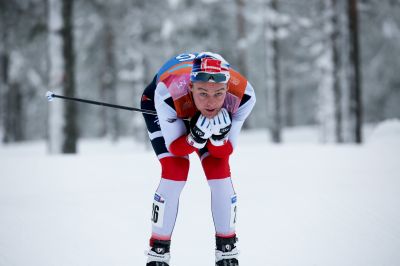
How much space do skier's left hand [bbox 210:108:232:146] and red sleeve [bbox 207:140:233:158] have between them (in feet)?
0.15

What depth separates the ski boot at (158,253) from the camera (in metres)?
3.19

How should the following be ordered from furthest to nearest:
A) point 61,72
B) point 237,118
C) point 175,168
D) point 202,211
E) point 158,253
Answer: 1. point 61,72
2. point 202,211
3. point 237,118
4. point 175,168
5. point 158,253

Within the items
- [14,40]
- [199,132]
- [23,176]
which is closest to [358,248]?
Result: [199,132]

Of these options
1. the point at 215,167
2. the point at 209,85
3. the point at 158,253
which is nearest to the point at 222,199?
the point at 215,167

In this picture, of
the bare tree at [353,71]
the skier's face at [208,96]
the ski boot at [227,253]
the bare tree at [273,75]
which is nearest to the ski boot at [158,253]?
the ski boot at [227,253]

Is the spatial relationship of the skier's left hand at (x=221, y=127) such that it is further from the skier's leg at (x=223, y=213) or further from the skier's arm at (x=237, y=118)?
the skier's leg at (x=223, y=213)

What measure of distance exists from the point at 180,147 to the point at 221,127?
375mm

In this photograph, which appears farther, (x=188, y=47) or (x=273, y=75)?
(x=188, y=47)

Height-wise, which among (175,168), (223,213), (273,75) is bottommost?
(223,213)

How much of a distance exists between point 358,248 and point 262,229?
3.69ft

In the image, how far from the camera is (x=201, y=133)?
302cm

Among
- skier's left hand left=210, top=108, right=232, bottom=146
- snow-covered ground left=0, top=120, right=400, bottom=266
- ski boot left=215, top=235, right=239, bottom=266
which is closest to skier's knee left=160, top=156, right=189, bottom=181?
skier's left hand left=210, top=108, right=232, bottom=146

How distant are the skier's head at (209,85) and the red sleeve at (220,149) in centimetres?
26

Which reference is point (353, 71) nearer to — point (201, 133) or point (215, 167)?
point (215, 167)
